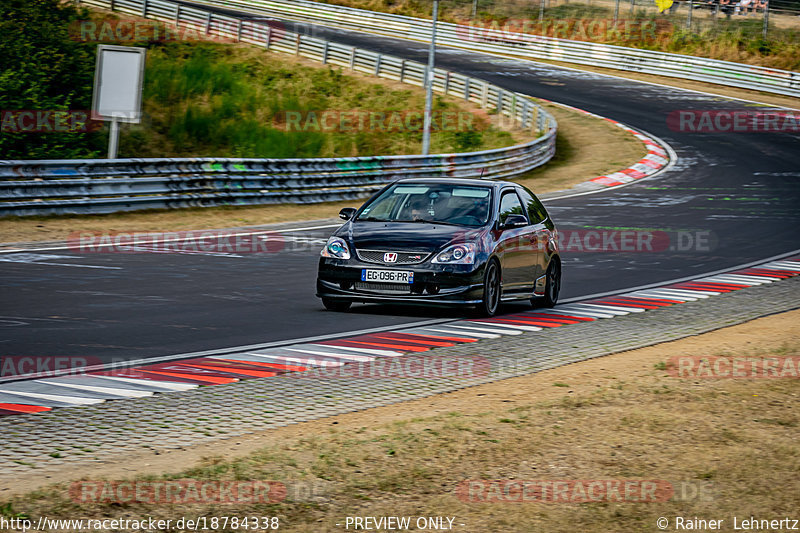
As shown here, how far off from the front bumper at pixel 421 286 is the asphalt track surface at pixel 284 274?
264 millimetres

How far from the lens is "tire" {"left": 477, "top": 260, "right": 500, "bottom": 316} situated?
12609 mm

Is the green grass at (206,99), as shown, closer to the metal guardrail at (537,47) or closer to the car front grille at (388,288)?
the metal guardrail at (537,47)

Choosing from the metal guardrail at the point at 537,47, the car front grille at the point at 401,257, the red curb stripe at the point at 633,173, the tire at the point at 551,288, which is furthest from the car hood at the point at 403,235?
the metal guardrail at the point at 537,47

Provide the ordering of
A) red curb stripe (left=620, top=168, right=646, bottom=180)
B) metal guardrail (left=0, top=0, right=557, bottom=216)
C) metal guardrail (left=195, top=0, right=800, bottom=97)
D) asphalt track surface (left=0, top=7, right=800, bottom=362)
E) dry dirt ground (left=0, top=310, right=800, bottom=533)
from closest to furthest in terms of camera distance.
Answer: dry dirt ground (left=0, top=310, right=800, bottom=533), asphalt track surface (left=0, top=7, right=800, bottom=362), metal guardrail (left=0, top=0, right=557, bottom=216), red curb stripe (left=620, top=168, right=646, bottom=180), metal guardrail (left=195, top=0, right=800, bottom=97)

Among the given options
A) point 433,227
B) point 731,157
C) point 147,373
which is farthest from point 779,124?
point 147,373

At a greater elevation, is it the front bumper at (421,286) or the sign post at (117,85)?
the sign post at (117,85)

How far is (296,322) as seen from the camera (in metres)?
11.8

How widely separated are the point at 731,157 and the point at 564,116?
8.89 meters

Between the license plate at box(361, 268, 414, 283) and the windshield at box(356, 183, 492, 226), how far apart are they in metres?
1.02

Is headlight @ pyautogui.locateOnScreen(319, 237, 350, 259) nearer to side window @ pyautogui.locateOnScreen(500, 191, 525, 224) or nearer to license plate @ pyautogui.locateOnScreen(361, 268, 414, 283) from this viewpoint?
license plate @ pyautogui.locateOnScreen(361, 268, 414, 283)

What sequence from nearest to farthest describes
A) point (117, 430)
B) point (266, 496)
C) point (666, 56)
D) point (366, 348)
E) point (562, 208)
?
point (266, 496), point (117, 430), point (366, 348), point (562, 208), point (666, 56)

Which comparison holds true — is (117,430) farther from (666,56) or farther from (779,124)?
(666,56)

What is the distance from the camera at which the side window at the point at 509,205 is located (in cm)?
1348

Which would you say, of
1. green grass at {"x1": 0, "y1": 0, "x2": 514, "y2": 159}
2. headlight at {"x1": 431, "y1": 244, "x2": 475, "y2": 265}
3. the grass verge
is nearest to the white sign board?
green grass at {"x1": 0, "y1": 0, "x2": 514, "y2": 159}
